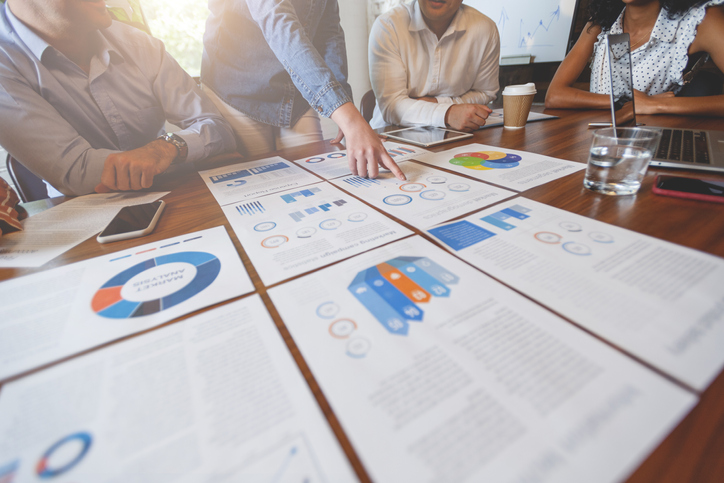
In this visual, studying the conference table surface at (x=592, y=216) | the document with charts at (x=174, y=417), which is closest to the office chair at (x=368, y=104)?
the conference table surface at (x=592, y=216)

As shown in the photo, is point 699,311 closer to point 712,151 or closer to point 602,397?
point 602,397

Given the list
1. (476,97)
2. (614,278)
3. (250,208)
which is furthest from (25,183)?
(476,97)

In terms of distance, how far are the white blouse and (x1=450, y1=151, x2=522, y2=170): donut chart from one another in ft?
3.26

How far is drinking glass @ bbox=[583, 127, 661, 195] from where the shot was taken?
0.47m

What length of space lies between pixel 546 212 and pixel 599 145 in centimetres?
17

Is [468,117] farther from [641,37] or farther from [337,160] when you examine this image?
[641,37]

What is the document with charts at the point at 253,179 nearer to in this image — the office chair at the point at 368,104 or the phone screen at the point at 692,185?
the phone screen at the point at 692,185

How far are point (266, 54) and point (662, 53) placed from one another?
1471 millimetres

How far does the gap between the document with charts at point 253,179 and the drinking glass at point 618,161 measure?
518 millimetres

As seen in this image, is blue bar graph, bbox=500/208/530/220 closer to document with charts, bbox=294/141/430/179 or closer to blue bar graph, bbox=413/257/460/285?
blue bar graph, bbox=413/257/460/285

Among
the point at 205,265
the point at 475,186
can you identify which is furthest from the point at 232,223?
the point at 475,186

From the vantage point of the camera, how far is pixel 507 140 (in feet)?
2.73

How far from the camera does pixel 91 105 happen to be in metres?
0.84

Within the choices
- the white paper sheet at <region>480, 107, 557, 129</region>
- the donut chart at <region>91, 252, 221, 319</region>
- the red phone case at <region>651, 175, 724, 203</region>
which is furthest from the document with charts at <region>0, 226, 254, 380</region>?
the white paper sheet at <region>480, 107, 557, 129</region>
